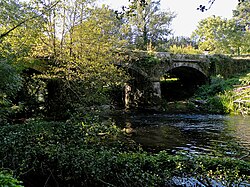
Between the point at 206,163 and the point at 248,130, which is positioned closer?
the point at 206,163

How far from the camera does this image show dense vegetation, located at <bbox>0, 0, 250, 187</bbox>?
4414 mm

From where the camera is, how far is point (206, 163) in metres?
4.84

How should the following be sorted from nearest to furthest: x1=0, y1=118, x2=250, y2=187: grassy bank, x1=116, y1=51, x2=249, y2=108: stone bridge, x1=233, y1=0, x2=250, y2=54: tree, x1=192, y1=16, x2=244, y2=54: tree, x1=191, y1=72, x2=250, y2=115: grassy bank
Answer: x1=0, y1=118, x2=250, y2=187: grassy bank
x1=191, y1=72, x2=250, y2=115: grassy bank
x1=116, y1=51, x2=249, y2=108: stone bridge
x1=233, y1=0, x2=250, y2=54: tree
x1=192, y1=16, x2=244, y2=54: tree

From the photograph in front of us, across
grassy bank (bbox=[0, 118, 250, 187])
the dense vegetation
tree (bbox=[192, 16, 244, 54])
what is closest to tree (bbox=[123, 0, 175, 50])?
tree (bbox=[192, 16, 244, 54])

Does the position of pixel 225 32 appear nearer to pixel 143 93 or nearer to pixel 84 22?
pixel 143 93

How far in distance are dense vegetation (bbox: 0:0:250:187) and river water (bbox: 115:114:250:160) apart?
29.9 inches

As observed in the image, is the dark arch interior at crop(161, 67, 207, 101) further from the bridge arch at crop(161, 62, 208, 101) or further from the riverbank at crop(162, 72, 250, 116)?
the riverbank at crop(162, 72, 250, 116)

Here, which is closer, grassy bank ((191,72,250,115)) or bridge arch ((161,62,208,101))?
grassy bank ((191,72,250,115))

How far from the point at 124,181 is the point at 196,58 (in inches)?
644

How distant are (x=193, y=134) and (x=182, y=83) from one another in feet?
47.9

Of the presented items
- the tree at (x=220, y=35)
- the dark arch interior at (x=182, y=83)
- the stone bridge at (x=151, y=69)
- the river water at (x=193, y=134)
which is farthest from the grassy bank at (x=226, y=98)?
the tree at (x=220, y=35)

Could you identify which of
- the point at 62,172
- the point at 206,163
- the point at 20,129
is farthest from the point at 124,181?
the point at 20,129

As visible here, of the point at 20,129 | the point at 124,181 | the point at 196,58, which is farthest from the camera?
the point at 196,58

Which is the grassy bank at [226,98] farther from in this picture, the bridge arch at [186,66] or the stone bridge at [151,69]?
the stone bridge at [151,69]
